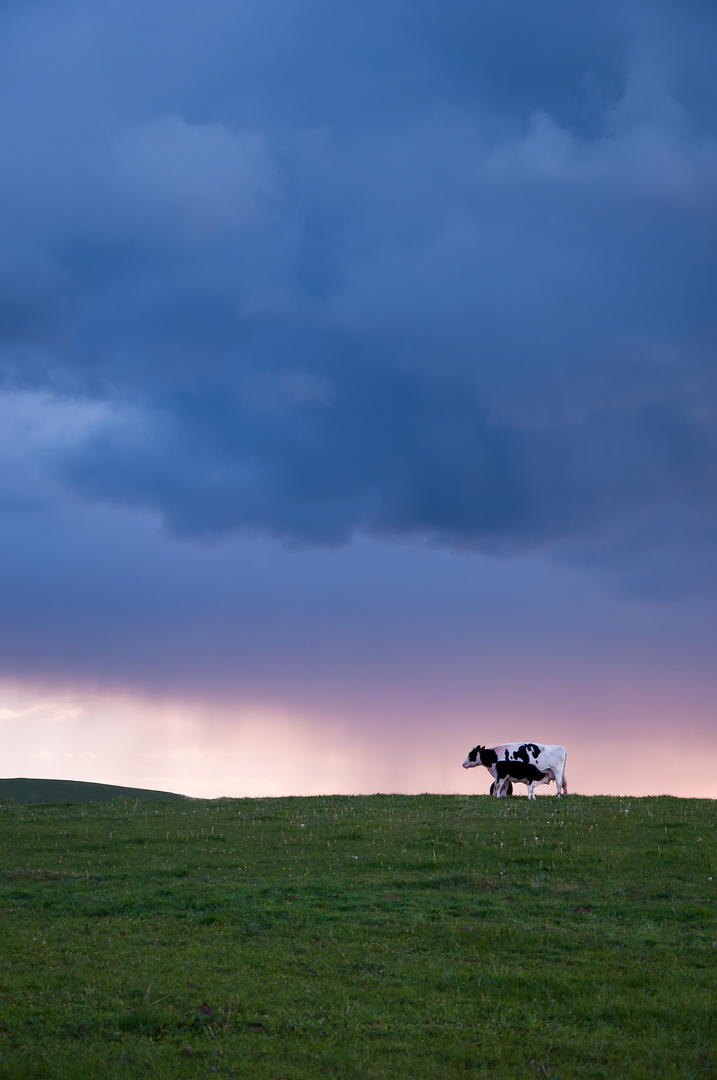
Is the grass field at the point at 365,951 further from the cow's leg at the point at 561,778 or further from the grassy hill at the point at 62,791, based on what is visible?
the grassy hill at the point at 62,791

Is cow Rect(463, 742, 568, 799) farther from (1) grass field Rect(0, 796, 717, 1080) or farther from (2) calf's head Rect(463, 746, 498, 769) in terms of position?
(1) grass field Rect(0, 796, 717, 1080)

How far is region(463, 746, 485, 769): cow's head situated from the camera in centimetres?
4397

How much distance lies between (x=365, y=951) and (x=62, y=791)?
46248 millimetres

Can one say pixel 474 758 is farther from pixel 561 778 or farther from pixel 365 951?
pixel 365 951

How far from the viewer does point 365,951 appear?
16.1 metres

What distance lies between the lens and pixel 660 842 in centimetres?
2717

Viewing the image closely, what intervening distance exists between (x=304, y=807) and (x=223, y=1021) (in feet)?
77.3

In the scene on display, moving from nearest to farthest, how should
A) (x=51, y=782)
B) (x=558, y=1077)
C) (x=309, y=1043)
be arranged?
1. (x=558, y=1077)
2. (x=309, y=1043)
3. (x=51, y=782)

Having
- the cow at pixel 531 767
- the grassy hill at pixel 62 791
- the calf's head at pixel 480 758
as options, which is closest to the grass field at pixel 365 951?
the cow at pixel 531 767

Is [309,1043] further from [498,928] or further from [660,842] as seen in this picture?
[660,842]

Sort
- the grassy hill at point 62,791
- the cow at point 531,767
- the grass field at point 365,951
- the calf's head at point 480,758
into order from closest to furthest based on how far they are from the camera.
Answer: the grass field at point 365,951
the cow at point 531,767
the calf's head at point 480,758
the grassy hill at point 62,791

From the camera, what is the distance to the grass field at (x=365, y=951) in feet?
38.2

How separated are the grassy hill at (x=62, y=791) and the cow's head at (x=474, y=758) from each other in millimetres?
19127

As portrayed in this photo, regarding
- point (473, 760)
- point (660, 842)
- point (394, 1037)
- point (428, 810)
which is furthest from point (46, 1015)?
point (473, 760)
